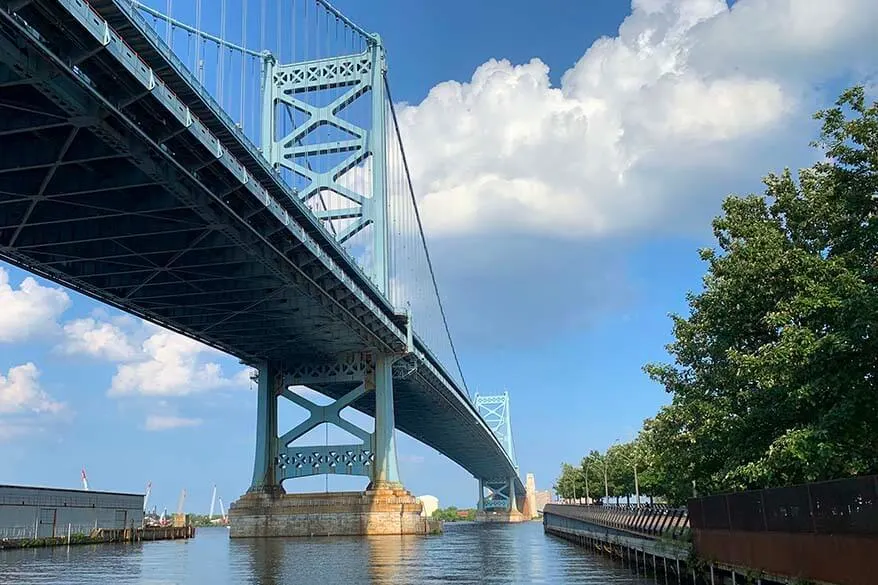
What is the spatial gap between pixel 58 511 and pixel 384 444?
22.2 metres

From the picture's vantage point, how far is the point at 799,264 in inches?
715

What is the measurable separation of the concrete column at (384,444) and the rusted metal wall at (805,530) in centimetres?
4410

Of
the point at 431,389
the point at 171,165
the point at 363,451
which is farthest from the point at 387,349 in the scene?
the point at 171,165

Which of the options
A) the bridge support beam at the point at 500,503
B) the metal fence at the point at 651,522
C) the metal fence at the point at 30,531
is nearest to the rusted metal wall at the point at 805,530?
the metal fence at the point at 651,522

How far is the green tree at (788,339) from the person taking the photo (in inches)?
622

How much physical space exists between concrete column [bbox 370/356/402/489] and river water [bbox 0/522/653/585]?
14841 mm

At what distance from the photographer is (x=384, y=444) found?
6222cm

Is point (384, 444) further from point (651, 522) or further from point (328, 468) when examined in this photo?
point (651, 522)

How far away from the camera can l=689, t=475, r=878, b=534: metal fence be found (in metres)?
11.8

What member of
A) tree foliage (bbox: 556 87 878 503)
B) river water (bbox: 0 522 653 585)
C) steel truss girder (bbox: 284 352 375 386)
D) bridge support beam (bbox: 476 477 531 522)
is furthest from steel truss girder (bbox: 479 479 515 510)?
tree foliage (bbox: 556 87 878 503)

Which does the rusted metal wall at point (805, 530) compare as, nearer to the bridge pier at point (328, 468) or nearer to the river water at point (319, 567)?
the river water at point (319, 567)

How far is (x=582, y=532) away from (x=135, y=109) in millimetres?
36789

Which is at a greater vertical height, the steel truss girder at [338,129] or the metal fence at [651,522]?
the steel truss girder at [338,129]

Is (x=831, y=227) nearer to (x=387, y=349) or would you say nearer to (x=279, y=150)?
(x=387, y=349)
